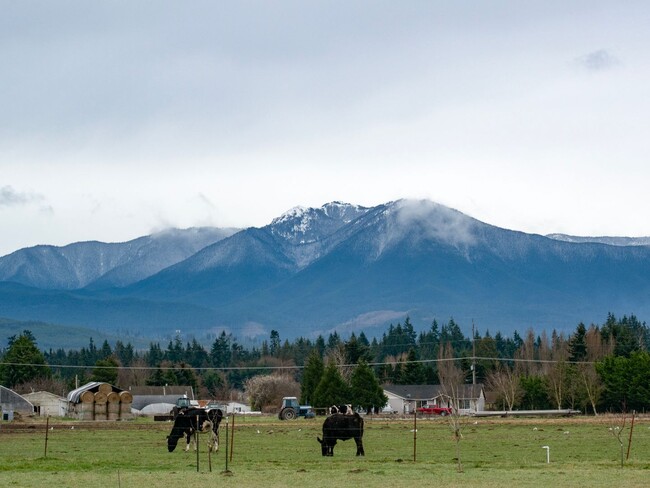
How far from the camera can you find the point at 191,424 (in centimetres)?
4028

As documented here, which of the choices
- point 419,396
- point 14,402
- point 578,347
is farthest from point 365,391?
point 14,402

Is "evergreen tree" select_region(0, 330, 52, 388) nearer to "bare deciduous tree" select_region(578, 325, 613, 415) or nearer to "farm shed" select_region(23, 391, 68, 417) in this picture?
"farm shed" select_region(23, 391, 68, 417)

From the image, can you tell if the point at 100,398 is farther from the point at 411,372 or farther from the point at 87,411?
the point at 411,372

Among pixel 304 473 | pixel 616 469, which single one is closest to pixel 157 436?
pixel 304 473

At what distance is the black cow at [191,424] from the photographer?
131 ft

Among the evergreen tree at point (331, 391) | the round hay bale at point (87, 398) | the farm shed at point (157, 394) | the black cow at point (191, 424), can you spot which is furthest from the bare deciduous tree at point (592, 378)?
the black cow at point (191, 424)

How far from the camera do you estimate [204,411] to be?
41.7m

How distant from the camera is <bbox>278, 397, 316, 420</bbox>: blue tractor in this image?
258 feet

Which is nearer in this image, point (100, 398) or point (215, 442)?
point (215, 442)

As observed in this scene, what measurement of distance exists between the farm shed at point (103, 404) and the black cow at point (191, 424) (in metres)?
49.2

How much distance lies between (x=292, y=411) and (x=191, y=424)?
1548 inches

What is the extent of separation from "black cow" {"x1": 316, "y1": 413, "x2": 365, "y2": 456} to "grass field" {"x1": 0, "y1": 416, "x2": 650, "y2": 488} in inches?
20.0

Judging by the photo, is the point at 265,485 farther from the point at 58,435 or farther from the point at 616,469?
the point at 58,435

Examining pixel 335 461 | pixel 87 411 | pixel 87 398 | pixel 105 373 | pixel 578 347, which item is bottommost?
pixel 335 461
